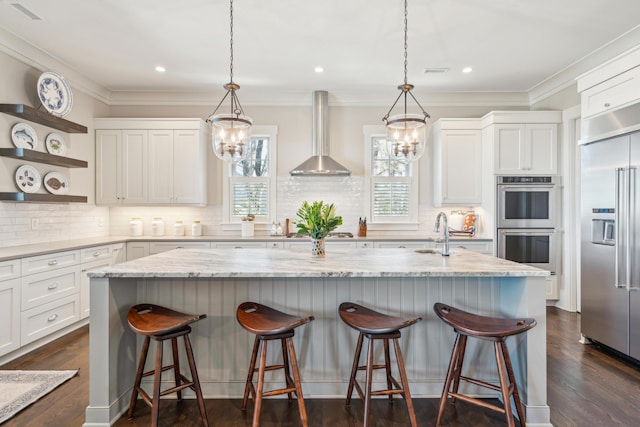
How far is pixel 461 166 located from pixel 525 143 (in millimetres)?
811

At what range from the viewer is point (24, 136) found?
3512 millimetres

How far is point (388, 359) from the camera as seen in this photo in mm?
2186

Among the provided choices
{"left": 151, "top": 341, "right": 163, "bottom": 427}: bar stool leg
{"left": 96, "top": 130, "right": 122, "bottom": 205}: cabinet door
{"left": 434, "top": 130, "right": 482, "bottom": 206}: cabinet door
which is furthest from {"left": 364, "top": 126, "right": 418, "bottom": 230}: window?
{"left": 151, "top": 341, "right": 163, "bottom": 427}: bar stool leg

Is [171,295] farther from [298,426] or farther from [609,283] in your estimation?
[609,283]

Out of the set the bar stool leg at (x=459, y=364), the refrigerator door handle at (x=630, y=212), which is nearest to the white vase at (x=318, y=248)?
the bar stool leg at (x=459, y=364)

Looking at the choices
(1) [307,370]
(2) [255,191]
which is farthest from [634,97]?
(2) [255,191]

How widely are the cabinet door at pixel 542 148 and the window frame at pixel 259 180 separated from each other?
3409mm

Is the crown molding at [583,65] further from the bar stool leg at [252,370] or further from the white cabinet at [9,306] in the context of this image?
the white cabinet at [9,306]

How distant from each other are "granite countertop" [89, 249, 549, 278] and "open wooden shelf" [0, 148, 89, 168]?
196cm

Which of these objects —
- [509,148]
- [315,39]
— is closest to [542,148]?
[509,148]

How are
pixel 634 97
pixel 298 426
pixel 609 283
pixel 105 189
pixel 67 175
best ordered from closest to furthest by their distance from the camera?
pixel 298 426
pixel 634 97
pixel 609 283
pixel 67 175
pixel 105 189

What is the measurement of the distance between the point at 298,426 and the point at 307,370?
367 millimetres

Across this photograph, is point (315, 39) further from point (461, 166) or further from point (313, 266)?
point (461, 166)

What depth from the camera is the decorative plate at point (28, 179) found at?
346cm
